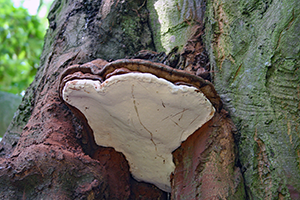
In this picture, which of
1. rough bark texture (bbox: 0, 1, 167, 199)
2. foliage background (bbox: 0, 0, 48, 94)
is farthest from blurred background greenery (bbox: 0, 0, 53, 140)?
rough bark texture (bbox: 0, 1, 167, 199)

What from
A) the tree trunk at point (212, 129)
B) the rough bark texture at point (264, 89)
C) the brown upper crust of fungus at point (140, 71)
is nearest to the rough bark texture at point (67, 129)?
the tree trunk at point (212, 129)

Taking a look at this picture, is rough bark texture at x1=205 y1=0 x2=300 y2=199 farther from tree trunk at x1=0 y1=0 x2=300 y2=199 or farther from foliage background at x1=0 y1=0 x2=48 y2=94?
foliage background at x1=0 y1=0 x2=48 y2=94

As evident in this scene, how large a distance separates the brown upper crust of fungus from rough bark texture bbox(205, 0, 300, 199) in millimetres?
218

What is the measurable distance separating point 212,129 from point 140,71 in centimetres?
66

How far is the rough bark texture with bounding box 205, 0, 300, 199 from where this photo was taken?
5.26 feet

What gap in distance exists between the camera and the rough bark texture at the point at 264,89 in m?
1.60

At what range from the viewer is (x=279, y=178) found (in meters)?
1.57

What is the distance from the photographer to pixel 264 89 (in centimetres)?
175

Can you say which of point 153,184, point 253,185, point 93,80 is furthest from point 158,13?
point 253,185

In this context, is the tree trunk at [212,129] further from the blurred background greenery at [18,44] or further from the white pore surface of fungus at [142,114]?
the blurred background greenery at [18,44]

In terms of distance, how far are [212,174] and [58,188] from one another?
3.10ft

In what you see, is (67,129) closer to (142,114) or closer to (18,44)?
(142,114)

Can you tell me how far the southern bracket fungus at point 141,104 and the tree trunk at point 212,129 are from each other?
10cm

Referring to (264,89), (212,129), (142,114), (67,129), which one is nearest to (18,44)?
(67,129)
